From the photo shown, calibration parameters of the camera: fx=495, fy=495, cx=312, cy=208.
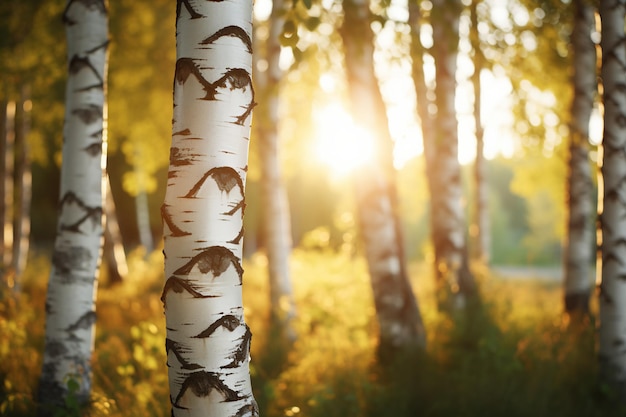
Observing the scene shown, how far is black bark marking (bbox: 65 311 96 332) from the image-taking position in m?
3.12

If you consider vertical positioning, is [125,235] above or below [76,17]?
below

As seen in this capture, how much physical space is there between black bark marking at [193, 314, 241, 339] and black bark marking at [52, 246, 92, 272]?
1.68 m

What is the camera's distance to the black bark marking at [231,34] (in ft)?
6.23

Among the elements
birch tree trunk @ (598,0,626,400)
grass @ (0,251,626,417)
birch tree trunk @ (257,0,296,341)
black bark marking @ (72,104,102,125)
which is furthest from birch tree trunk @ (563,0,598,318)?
black bark marking @ (72,104,102,125)

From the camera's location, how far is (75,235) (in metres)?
3.14

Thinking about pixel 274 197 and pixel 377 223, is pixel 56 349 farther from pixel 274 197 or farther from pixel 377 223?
pixel 274 197

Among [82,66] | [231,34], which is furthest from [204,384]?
[82,66]

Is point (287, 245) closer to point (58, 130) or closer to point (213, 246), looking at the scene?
point (213, 246)

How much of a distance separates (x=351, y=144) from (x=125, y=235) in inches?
976

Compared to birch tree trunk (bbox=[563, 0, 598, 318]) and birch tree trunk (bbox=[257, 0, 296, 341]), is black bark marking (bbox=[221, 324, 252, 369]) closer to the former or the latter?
birch tree trunk (bbox=[257, 0, 296, 341])

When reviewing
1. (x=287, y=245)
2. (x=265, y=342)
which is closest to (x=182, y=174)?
(x=265, y=342)

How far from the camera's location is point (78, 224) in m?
3.13

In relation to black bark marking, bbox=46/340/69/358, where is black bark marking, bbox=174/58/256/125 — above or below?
above

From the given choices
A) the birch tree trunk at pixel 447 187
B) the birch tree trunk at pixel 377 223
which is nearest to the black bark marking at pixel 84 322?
the birch tree trunk at pixel 377 223
